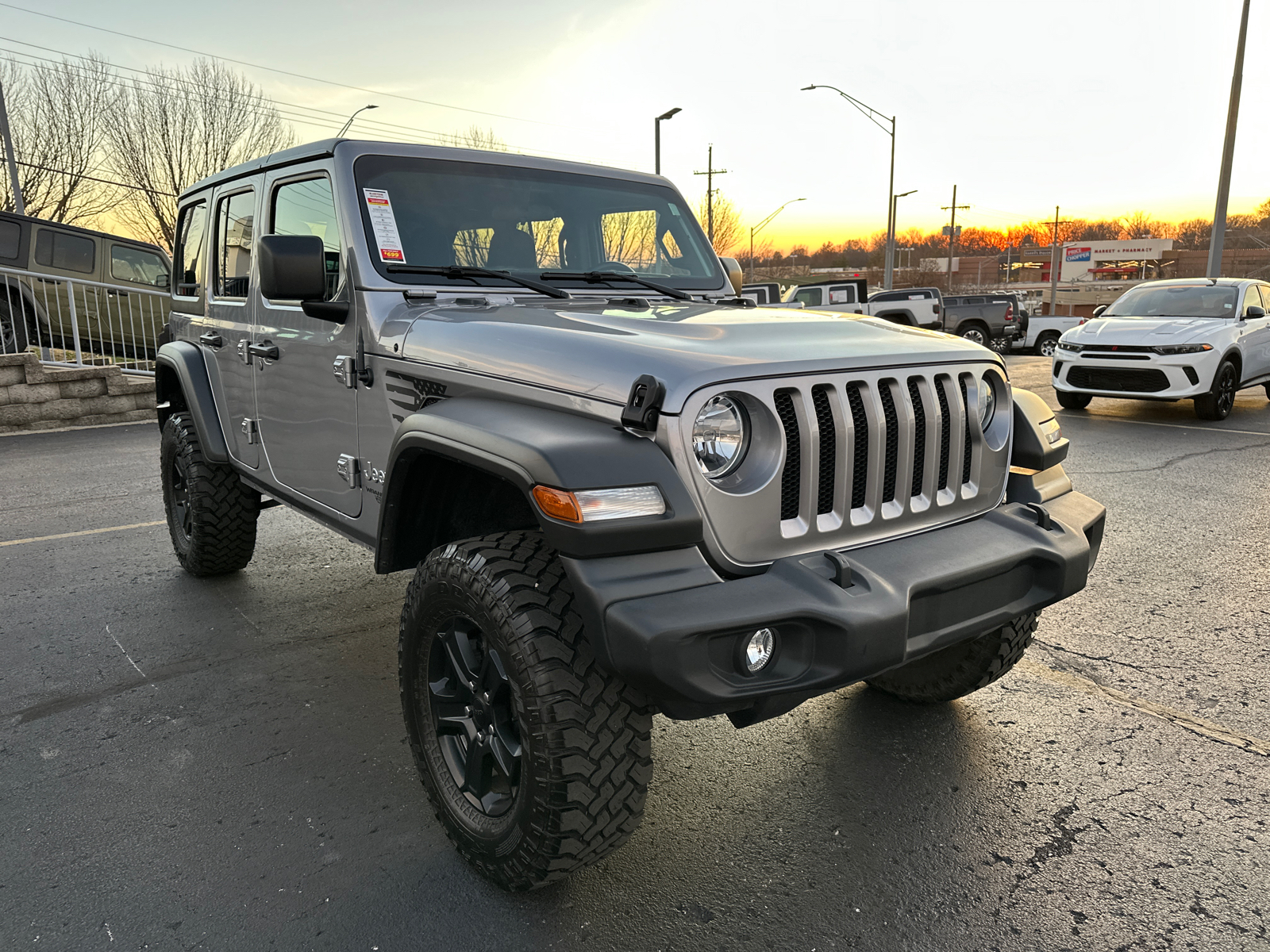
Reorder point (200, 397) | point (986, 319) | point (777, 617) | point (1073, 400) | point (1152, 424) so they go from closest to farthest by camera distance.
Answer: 1. point (777, 617)
2. point (200, 397)
3. point (1152, 424)
4. point (1073, 400)
5. point (986, 319)

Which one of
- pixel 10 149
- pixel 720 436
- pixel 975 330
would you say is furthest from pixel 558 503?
pixel 975 330

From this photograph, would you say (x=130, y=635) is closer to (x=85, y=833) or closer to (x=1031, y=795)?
(x=85, y=833)

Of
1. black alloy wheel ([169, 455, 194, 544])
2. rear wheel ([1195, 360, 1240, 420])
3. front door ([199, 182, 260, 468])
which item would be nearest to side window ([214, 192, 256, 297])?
front door ([199, 182, 260, 468])

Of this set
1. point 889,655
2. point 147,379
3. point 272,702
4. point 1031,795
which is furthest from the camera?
point 147,379

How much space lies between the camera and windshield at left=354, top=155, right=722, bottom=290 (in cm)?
315

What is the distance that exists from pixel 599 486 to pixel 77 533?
523 cm

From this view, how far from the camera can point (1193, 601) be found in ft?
14.5

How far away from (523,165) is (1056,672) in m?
2.93

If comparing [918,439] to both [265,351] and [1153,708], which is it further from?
[265,351]

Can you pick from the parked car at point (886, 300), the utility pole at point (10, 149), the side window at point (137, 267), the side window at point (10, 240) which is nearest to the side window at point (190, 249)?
the side window at point (10, 240)

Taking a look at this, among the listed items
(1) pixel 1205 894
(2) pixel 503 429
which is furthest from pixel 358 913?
(1) pixel 1205 894

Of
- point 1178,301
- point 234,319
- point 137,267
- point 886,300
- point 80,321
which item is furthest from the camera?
point 886,300

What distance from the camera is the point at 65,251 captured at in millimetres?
14070

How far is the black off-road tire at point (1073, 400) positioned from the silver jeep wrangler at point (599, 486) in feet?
31.3
